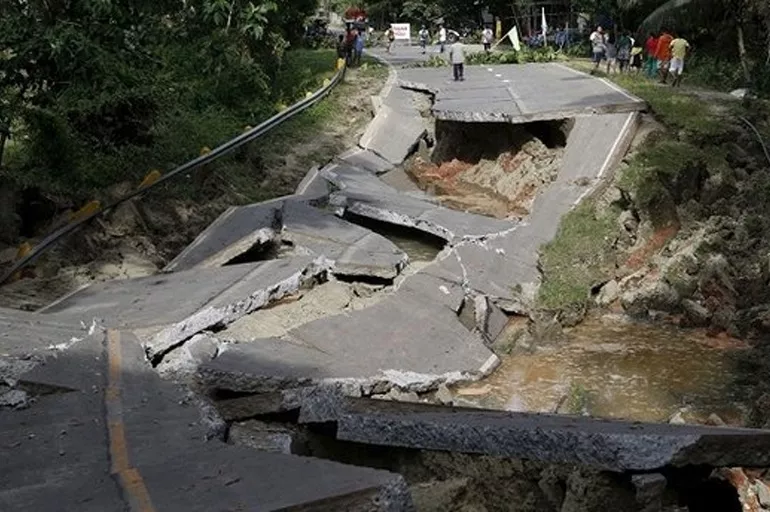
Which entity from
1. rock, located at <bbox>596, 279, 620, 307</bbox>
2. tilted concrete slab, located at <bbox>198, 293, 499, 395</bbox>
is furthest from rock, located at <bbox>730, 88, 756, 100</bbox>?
tilted concrete slab, located at <bbox>198, 293, 499, 395</bbox>

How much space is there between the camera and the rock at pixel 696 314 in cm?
1128

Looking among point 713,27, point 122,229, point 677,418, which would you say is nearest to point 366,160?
point 122,229

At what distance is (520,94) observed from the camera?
19.7m

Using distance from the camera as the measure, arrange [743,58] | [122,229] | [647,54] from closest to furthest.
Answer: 1. [122,229]
2. [743,58]
3. [647,54]

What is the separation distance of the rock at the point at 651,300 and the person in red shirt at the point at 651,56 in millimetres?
11445

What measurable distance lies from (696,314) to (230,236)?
591cm

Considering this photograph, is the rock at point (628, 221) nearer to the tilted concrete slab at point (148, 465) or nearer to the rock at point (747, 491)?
the rock at point (747, 491)

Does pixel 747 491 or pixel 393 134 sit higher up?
pixel 393 134

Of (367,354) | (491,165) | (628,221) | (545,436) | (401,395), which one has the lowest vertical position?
(401,395)

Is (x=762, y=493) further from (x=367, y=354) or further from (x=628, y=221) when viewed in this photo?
(x=628, y=221)

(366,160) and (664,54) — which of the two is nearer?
(366,160)

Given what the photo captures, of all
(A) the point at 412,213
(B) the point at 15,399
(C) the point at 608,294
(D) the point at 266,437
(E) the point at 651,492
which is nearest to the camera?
(E) the point at 651,492

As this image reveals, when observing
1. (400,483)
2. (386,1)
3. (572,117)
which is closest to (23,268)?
(400,483)

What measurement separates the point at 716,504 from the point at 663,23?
778 inches
